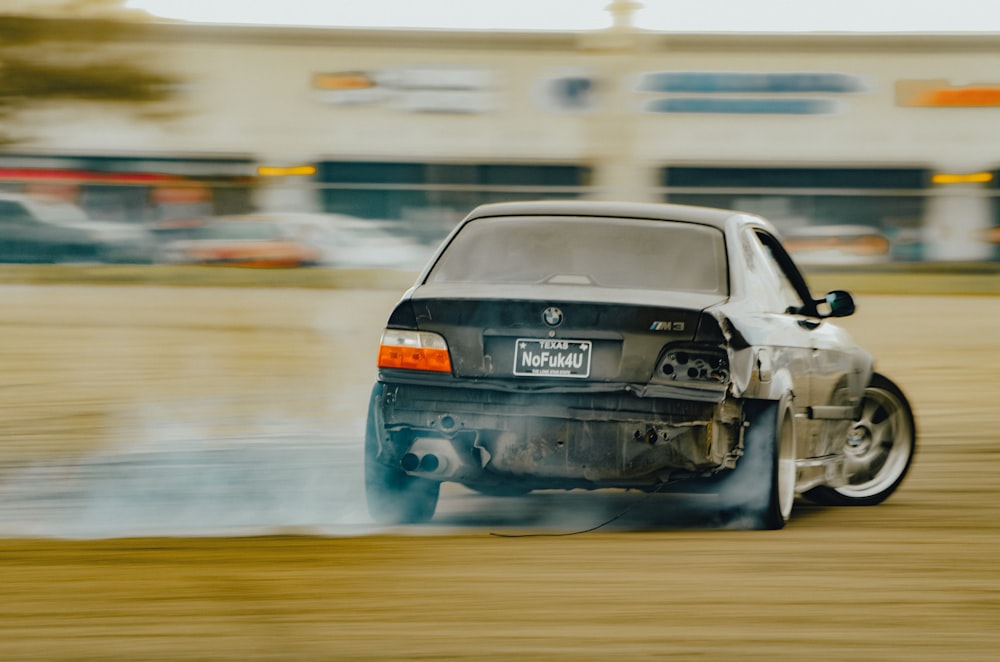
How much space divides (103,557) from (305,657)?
181 cm

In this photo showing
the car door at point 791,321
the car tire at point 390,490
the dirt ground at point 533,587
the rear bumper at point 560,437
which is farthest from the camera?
the car door at point 791,321

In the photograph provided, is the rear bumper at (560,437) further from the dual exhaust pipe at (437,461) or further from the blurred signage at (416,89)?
the blurred signage at (416,89)

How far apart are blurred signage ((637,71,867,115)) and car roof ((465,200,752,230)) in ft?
122

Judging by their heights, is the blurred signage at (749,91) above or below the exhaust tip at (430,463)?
above

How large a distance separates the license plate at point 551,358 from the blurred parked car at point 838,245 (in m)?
34.0

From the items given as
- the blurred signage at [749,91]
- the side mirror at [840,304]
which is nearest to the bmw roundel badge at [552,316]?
the side mirror at [840,304]

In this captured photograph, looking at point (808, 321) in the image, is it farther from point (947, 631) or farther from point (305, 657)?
point (305, 657)

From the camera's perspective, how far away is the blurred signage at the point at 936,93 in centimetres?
4375

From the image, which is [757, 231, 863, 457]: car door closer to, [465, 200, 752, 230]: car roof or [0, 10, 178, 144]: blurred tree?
[465, 200, 752, 230]: car roof

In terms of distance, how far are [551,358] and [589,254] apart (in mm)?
690

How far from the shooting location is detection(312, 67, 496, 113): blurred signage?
4388 cm

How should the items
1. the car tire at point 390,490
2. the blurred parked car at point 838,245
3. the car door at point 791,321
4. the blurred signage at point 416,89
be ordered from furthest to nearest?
the blurred signage at point 416,89
the blurred parked car at point 838,245
the car door at point 791,321
the car tire at point 390,490

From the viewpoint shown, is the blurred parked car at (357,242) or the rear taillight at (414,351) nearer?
the rear taillight at (414,351)

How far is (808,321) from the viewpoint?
8031 mm
